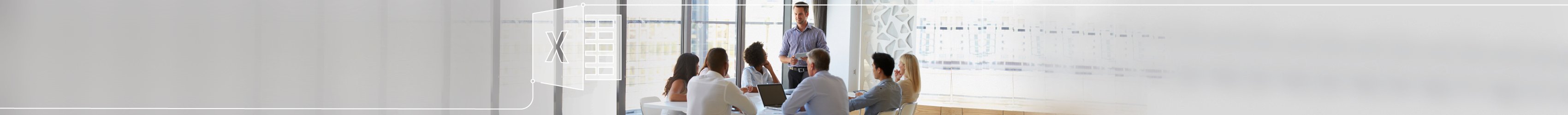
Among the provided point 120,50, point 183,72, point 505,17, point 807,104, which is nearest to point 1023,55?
point 807,104

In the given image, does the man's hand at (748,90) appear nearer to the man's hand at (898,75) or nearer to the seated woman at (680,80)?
the seated woman at (680,80)

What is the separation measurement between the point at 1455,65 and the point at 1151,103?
489 millimetres

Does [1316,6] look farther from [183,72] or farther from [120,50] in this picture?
Result: [120,50]

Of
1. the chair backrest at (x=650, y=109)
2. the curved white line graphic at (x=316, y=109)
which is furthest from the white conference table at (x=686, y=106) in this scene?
the curved white line graphic at (x=316, y=109)

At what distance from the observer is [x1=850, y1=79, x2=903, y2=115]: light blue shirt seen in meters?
1.57

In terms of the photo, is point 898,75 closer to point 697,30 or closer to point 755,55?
point 755,55

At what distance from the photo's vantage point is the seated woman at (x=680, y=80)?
1.58 meters

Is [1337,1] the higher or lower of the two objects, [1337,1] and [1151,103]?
the higher

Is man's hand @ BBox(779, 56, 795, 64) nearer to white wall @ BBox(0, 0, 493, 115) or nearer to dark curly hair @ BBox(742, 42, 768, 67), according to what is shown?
dark curly hair @ BBox(742, 42, 768, 67)

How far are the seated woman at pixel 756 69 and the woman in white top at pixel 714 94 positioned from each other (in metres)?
0.03

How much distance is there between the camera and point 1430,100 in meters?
1.52

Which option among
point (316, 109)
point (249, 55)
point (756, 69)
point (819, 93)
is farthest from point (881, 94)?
point (249, 55)

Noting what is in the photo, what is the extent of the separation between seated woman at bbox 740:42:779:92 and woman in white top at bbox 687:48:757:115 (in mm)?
27

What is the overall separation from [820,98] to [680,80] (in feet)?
0.86
